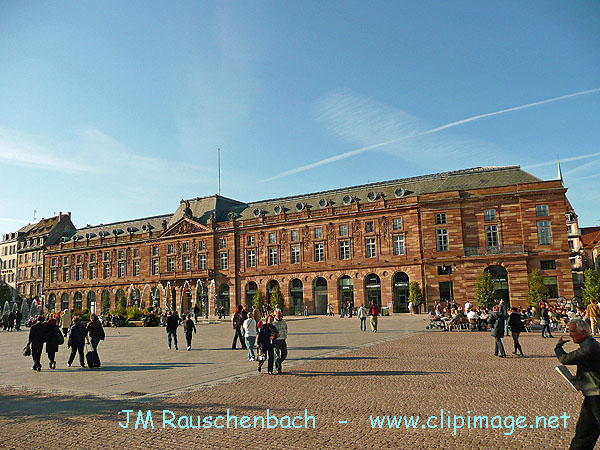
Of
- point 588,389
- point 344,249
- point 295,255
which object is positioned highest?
point 344,249

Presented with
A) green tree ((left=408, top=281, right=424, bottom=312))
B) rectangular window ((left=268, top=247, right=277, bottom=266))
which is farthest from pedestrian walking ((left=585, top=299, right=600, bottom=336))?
rectangular window ((left=268, top=247, right=277, bottom=266))

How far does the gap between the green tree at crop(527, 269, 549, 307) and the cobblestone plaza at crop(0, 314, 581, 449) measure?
34.4 meters

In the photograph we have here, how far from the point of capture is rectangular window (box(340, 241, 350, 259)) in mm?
64062

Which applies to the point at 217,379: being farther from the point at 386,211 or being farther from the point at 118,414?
the point at 386,211

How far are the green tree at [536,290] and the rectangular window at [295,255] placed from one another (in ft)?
96.6

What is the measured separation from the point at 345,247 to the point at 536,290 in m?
23.5

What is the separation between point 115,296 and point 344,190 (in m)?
44.1

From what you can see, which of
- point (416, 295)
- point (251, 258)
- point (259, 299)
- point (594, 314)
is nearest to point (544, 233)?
point (416, 295)

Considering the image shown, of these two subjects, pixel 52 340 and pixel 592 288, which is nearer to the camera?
pixel 52 340

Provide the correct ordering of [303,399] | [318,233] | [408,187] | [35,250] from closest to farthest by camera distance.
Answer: [303,399], [408,187], [318,233], [35,250]

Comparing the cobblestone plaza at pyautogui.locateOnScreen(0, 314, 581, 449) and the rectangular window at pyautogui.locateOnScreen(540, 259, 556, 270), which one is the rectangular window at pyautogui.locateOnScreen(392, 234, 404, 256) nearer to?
the rectangular window at pyautogui.locateOnScreen(540, 259, 556, 270)

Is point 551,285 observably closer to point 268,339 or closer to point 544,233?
point 544,233

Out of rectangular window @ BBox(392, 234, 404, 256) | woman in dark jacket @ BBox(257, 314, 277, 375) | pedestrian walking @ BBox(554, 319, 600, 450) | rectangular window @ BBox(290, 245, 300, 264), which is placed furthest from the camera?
rectangular window @ BBox(290, 245, 300, 264)

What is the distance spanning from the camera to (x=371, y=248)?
62438 millimetres
